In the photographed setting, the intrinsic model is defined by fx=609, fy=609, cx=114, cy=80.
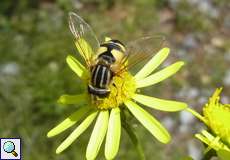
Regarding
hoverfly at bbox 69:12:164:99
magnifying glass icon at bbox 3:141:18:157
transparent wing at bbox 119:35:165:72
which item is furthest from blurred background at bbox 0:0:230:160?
transparent wing at bbox 119:35:165:72

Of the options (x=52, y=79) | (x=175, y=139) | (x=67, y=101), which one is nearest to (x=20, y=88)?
(x=52, y=79)

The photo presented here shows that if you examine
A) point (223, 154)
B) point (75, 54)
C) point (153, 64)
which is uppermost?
point (75, 54)

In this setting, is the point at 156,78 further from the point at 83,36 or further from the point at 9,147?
the point at 9,147

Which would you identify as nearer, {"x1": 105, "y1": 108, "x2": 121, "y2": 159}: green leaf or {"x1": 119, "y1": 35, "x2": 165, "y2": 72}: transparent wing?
{"x1": 119, "y1": 35, "x2": 165, "y2": 72}: transparent wing

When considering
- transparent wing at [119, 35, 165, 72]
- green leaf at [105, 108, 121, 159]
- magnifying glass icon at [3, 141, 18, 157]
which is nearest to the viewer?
transparent wing at [119, 35, 165, 72]

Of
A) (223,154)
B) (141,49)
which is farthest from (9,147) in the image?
(223,154)

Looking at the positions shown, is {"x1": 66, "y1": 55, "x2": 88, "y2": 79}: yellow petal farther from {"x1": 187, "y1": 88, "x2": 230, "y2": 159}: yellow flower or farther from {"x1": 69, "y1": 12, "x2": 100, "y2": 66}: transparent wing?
{"x1": 187, "y1": 88, "x2": 230, "y2": 159}: yellow flower

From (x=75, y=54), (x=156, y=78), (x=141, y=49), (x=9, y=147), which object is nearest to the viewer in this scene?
(x=141, y=49)
